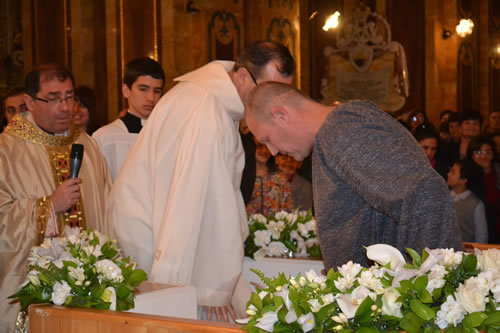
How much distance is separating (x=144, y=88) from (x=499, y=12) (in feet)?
42.3

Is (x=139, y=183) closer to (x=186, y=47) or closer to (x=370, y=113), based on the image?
(x=370, y=113)

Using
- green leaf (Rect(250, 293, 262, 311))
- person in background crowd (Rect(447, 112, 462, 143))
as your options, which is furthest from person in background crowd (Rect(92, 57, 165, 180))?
person in background crowd (Rect(447, 112, 462, 143))

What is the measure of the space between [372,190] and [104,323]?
1.02m

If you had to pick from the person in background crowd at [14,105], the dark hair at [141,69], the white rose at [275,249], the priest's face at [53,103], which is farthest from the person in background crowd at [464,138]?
the priest's face at [53,103]

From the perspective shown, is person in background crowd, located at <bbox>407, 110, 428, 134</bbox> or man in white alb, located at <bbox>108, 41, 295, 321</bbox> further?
person in background crowd, located at <bbox>407, 110, 428, 134</bbox>

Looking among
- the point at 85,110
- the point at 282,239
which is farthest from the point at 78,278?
the point at 85,110

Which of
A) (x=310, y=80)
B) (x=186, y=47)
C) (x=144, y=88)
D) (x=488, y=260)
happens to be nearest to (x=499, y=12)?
(x=310, y=80)

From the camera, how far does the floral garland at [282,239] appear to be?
444 cm

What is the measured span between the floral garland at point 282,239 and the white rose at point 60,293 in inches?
64.5

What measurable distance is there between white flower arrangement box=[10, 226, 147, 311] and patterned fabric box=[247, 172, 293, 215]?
10.1 feet

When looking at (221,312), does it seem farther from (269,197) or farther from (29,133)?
(269,197)

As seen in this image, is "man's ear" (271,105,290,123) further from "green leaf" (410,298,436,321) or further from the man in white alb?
"green leaf" (410,298,436,321)

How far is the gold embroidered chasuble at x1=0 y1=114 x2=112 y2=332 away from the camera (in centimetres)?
414

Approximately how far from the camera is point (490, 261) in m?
2.13
